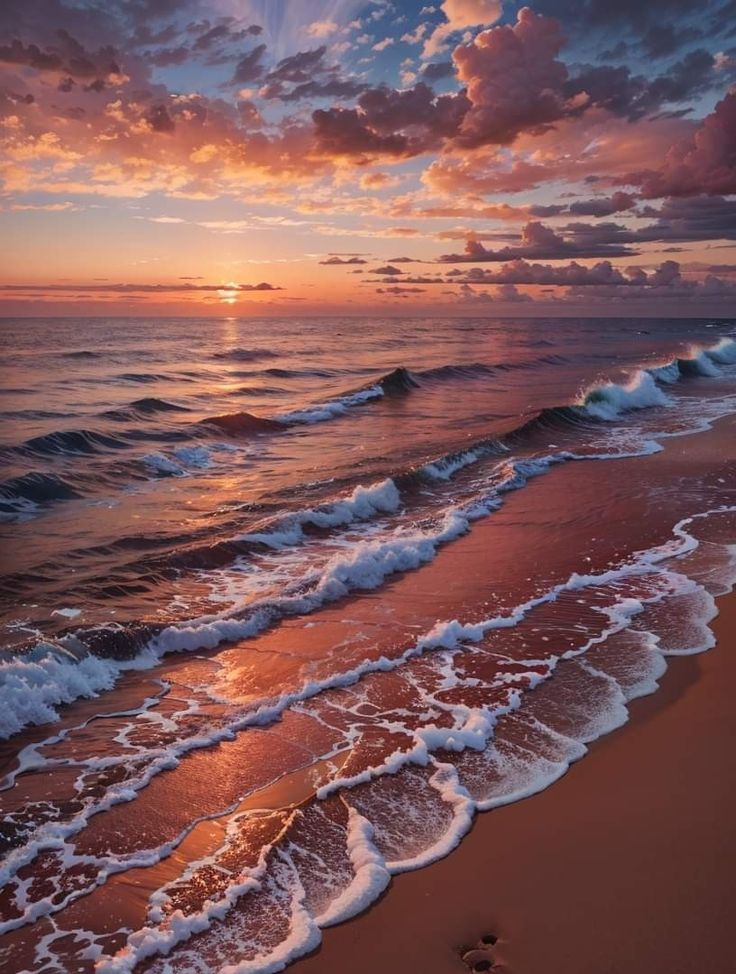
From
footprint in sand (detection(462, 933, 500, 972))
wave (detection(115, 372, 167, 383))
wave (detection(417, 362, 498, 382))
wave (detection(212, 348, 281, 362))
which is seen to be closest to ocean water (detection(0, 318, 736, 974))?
Result: footprint in sand (detection(462, 933, 500, 972))

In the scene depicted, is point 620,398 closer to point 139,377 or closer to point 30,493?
point 30,493

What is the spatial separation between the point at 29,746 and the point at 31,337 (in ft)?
186

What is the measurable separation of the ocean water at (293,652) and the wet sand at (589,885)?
0.20 meters

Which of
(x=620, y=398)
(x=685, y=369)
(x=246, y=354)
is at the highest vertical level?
(x=246, y=354)

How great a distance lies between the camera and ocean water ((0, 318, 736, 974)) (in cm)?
410

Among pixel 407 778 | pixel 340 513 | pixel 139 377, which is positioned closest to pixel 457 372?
pixel 139 377

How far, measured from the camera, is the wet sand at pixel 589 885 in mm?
3404

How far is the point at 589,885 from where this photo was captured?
12.5 feet

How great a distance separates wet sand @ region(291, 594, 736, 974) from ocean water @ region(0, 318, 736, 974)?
0.20 metres

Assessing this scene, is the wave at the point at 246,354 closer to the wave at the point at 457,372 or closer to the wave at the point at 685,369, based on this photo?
the wave at the point at 457,372

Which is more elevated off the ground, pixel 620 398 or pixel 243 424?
pixel 620 398

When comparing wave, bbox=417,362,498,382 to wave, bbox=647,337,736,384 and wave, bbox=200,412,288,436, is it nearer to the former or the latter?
wave, bbox=647,337,736,384

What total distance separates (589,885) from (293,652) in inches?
154

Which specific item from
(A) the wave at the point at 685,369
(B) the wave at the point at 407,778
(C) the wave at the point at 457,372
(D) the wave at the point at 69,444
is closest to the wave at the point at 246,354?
(C) the wave at the point at 457,372
